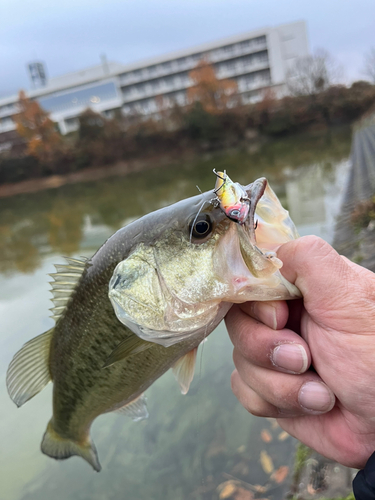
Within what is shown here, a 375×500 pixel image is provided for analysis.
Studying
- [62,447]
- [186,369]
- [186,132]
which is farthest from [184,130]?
[186,369]

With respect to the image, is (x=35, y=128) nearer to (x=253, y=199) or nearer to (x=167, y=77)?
(x=167, y=77)

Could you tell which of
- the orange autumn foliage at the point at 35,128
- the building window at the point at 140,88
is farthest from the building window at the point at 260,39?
the orange autumn foliage at the point at 35,128

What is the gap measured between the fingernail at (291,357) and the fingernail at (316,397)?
0.08 metres

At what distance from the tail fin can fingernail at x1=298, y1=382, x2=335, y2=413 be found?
1.48 meters

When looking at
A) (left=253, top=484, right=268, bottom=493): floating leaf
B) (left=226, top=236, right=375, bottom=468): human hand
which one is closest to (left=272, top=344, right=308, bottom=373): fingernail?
(left=226, top=236, right=375, bottom=468): human hand

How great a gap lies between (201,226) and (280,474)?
2.66m

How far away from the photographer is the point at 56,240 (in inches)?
465

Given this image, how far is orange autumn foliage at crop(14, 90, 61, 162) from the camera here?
36309mm

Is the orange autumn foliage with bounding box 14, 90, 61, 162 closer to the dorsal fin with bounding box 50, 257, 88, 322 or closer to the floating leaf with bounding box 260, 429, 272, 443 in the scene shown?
the floating leaf with bounding box 260, 429, 272, 443

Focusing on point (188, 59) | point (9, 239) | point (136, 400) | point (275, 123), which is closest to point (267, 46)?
point (188, 59)

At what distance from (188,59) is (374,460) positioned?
61.4m

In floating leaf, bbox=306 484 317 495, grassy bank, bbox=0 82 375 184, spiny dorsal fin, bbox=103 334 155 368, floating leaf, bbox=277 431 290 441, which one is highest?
grassy bank, bbox=0 82 375 184

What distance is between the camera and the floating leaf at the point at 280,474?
275 cm

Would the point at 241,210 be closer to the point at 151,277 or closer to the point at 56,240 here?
the point at 151,277
